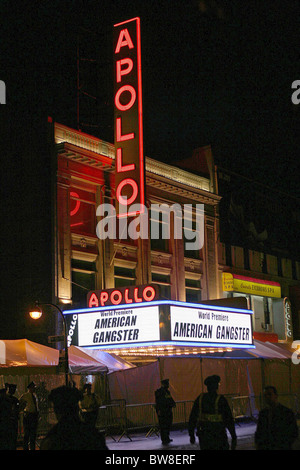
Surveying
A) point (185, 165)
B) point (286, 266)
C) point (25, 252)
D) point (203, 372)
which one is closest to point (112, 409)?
point (203, 372)

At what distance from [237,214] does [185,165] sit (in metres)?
3.97

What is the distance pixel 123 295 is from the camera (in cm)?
2181

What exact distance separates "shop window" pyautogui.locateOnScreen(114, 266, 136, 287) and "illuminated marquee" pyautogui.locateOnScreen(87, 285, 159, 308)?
14.3 ft

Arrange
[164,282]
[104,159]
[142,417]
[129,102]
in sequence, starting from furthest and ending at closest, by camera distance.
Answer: [164,282], [104,159], [129,102], [142,417]

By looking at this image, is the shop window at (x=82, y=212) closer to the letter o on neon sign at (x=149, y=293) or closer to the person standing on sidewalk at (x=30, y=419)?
the letter o on neon sign at (x=149, y=293)

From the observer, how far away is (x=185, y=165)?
34531 millimetres

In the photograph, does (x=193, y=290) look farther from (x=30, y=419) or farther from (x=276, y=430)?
(x=276, y=430)

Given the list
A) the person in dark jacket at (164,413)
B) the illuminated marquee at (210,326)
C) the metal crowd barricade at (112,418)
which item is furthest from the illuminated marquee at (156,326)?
the person in dark jacket at (164,413)

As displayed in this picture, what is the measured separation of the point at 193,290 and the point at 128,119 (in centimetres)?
1007

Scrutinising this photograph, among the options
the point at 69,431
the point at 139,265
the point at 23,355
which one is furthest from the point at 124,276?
the point at 69,431

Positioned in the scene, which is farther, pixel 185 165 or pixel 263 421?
pixel 185 165

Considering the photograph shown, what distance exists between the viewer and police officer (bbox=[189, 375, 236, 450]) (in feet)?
28.8

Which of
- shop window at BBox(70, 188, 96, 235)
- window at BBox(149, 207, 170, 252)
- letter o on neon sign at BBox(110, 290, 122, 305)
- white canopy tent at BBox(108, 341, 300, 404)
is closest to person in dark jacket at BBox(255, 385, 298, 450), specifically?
letter o on neon sign at BBox(110, 290, 122, 305)
